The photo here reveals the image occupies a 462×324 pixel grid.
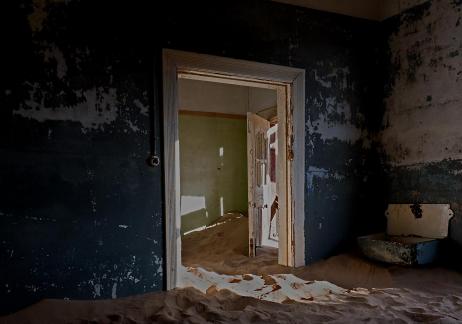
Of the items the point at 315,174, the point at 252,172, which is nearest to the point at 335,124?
the point at 315,174

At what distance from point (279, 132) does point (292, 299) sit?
1.81 meters

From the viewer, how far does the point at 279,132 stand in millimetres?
4035

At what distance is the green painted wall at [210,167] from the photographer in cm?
651

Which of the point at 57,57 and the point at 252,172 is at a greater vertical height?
the point at 57,57

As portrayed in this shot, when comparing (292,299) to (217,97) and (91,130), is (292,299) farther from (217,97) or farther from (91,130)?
(217,97)

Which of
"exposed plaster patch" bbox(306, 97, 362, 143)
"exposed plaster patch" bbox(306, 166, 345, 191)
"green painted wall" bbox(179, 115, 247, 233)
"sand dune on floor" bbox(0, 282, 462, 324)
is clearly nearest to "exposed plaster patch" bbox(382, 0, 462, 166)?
"exposed plaster patch" bbox(306, 97, 362, 143)

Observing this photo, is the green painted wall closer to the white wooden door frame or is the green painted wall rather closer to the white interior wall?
the white interior wall

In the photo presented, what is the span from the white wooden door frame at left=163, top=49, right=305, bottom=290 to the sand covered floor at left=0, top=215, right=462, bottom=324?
329 mm

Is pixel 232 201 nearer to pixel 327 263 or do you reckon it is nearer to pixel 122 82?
pixel 327 263

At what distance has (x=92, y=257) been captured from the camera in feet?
9.65

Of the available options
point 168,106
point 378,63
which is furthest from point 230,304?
point 378,63

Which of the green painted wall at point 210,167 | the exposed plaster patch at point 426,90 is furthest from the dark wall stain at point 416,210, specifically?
the green painted wall at point 210,167

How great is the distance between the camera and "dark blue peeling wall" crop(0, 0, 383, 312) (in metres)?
2.71

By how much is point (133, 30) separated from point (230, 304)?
2420mm
